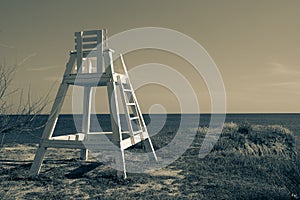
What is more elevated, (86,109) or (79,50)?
(79,50)

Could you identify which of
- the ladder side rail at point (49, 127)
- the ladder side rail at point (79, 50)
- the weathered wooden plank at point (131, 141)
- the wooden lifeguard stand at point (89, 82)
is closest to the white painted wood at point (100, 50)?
the wooden lifeguard stand at point (89, 82)

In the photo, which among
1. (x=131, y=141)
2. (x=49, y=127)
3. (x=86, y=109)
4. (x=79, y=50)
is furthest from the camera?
(x=86, y=109)

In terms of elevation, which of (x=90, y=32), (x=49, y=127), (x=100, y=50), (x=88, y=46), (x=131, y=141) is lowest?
(x=131, y=141)

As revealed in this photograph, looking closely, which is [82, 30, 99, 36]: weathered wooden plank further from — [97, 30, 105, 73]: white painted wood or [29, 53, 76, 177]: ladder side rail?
[29, 53, 76, 177]: ladder side rail

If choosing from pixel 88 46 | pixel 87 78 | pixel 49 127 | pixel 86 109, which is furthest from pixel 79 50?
pixel 86 109

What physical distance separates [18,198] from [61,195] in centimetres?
92

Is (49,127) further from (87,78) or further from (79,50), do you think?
(79,50)

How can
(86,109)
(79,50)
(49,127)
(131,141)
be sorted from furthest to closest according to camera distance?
(86,109) < (131,141) < (79,50) < (49,127)

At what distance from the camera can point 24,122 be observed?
4.25m

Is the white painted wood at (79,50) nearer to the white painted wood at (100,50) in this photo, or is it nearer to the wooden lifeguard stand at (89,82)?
the wooden lifeguard stand at (89,82)

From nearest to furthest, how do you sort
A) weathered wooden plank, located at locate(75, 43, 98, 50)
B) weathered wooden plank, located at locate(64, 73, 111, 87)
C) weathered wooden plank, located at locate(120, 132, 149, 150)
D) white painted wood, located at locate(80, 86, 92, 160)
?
weathered wooden plank, located at locate(120, 132, 149, 150), weathered wooden plank, located at locate(64, 73, 111, 87), weathered wooden plank, located at locate(75, 43, 98, 50), white painted wood, located at locate(80, 86, 92, 160)

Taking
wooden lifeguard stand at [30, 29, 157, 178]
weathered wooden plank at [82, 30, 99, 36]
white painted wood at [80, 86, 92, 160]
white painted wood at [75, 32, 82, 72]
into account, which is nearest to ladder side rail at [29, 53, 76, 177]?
wooden lifeguard stand at [30, 29, 157, 178]

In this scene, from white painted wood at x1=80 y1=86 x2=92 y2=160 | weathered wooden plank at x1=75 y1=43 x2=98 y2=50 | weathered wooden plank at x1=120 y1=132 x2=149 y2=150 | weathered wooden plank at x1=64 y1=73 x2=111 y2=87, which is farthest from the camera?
white painted wood at x1=80 y1=86 x2=92 y2=160

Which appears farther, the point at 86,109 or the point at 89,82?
the point at 86,109
